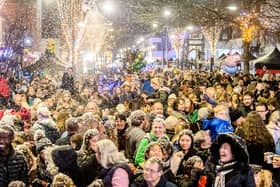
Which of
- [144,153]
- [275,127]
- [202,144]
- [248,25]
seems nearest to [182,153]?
[202,144]

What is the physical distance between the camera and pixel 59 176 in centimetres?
574

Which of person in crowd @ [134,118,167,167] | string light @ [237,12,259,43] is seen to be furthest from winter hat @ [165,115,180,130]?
string light @ [237,12,259,43]

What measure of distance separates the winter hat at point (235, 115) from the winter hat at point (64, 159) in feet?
14.8

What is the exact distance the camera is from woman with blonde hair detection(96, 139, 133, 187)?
5.96 meters

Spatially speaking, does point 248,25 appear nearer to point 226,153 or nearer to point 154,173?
point 154,173

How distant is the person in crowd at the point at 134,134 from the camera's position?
27.2ft

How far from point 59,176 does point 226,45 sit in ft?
157

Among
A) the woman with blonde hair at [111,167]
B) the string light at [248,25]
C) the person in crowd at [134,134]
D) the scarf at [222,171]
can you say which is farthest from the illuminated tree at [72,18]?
the scarf at [222,171]

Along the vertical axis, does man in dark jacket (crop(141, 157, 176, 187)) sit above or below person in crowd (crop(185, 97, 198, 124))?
below

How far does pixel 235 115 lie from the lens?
34.6 ft

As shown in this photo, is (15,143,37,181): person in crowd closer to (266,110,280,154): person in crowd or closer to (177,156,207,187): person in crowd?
(177,156,207,187): person in crowd

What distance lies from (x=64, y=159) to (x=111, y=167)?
30.0 inches

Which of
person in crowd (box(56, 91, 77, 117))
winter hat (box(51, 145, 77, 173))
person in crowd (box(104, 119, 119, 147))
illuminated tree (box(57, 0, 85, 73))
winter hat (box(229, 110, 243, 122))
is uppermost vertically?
illuminated tree (box(57, 0, 85, 73))

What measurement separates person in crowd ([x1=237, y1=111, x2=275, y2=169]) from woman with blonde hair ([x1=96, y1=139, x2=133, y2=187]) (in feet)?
6.41
